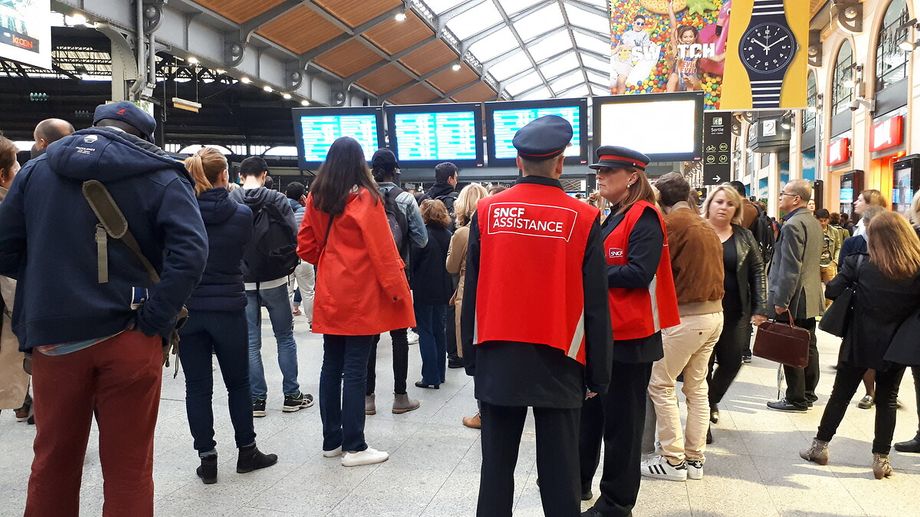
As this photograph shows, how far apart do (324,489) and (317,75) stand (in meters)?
12.3

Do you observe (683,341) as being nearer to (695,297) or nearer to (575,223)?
(695,297)

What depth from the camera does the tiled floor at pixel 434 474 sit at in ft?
10.1

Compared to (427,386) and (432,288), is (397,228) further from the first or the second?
(427,386)

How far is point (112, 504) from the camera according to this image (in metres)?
2.16

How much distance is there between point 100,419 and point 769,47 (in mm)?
7630

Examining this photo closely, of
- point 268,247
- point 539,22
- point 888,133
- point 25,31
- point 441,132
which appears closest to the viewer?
point 268,247

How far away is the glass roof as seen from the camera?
16.3 meters

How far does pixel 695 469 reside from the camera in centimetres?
348

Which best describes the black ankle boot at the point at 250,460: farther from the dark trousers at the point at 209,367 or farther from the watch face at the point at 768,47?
the watch face at the point at 768,47

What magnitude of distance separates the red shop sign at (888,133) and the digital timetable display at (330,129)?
11.4 metres

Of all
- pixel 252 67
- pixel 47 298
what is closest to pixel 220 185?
pixel 47 298

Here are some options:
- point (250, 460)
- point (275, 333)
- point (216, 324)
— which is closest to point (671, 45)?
point (275, 333)

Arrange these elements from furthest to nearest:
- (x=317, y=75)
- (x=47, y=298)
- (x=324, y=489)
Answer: (x=317, y=75) < (x=324, y=489) < (x=47, y=298)

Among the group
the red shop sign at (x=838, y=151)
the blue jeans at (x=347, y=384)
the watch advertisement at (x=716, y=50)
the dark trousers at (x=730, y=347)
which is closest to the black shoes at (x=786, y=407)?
the dark trousers at (x=730, y=347)
